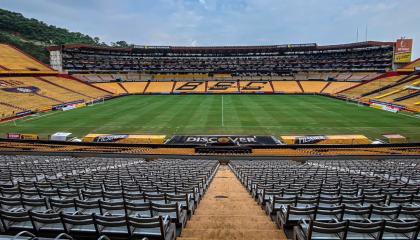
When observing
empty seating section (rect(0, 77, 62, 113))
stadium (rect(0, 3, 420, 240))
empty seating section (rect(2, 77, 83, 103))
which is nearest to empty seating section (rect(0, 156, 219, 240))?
stadium (rect(0, 3, 420, 240))

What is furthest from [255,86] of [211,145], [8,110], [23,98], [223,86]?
[8,110]

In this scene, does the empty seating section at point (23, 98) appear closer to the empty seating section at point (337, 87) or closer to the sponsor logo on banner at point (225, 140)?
the sponsor logo on banner at point (225, 140)

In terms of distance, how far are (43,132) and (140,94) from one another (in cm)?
4634

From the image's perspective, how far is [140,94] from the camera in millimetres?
77438

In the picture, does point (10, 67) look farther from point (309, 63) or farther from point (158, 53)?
point (309, 63)

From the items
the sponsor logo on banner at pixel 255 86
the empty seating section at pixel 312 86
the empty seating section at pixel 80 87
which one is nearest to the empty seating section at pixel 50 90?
the empty seating section at pixel 80 87

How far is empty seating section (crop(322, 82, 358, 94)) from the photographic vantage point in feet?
243

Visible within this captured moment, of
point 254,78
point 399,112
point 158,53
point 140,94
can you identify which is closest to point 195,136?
point 399,112

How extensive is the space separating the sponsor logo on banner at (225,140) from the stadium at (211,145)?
307 millimetres

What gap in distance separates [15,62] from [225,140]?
229ft

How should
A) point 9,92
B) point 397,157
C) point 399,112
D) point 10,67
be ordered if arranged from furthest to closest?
1. point 10,67
2. point 9,92
3. point 399,112
4. point 397,157

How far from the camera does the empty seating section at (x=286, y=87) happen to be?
78188 millimetres

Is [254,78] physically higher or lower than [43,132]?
higher

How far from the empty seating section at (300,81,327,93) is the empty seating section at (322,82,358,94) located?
1.93 m
